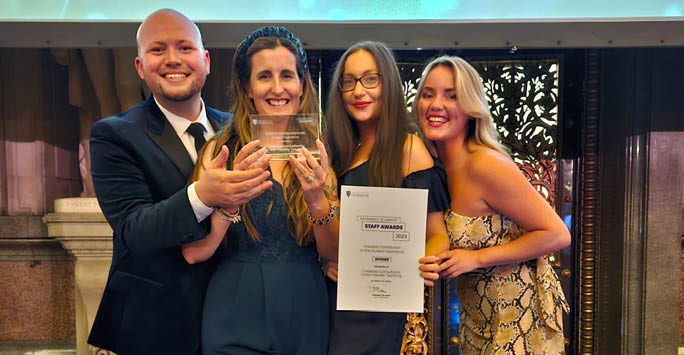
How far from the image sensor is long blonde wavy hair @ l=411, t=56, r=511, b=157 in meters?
1.68

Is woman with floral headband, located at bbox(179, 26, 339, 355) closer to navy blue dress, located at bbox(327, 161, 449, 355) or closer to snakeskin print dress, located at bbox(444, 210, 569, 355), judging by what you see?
navy blue dress, located at bbox(327, 161, 449, 355)

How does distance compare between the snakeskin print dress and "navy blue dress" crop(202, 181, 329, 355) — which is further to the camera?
the snakeskin print dress

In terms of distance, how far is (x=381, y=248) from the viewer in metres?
1.50

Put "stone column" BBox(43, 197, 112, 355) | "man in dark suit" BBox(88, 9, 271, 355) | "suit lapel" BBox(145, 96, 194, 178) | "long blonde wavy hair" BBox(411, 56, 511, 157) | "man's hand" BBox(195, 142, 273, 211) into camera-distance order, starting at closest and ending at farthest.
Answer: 1. "man's hand" BBox(195, 142, 273, 211)
2. "man in dark suit" BBox(88, 9, 271, 355)
3. "suit lapel" BBox(145, 96, 194, 178)
4. "long blonde wavy hair" BBox(411, 56, 511, 157)
5. "stone column" BBox(43, 197, 112, 355)

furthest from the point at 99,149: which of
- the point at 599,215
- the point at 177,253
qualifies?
the point at 599,215

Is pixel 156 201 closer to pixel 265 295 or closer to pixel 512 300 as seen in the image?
pixel 265 295

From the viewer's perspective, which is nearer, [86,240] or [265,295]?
[265,295]

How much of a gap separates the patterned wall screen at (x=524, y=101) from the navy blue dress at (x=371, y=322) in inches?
51.7

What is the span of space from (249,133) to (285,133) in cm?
21

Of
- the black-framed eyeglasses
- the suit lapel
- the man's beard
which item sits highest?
the black-framed eyeglasses

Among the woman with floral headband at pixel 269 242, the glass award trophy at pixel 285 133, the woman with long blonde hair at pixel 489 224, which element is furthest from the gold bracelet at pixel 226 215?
the woman with long blonde hair at pixel 489 224

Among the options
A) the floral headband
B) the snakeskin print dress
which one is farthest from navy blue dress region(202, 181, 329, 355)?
the snakeskin print dress

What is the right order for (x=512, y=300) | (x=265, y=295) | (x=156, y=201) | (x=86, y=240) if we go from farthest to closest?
1. (x=86, y=240)
2. (x=512, y=300)
3. (x=156, y=201)
4. (x=265, y=295)

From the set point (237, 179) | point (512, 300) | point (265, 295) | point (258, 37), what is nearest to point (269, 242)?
point (265, 295)
